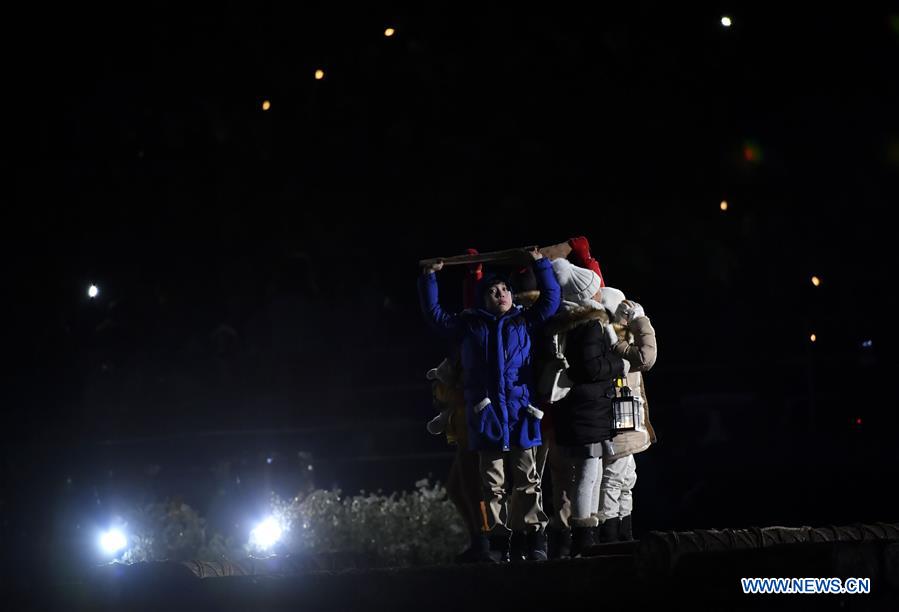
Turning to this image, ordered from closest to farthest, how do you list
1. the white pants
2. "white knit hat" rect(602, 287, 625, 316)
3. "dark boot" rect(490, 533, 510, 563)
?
1. "dark boot" rect(490, 533, 510, 563)
2. the white pants
3. "white knit hat" rect(602, 287, 625, 316)

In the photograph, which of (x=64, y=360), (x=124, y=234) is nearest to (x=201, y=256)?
(x=124, y=234)

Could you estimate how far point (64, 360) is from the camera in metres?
13.5

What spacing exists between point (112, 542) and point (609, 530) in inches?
222

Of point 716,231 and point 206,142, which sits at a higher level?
point 206,142

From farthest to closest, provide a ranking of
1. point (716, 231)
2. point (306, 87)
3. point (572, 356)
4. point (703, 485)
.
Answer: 1. point (306, 87)
2. point (716, 231)
3. point (703, 485)
4. point (572, 356)

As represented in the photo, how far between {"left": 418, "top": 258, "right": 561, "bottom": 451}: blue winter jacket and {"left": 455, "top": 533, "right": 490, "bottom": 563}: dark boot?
1.75ft

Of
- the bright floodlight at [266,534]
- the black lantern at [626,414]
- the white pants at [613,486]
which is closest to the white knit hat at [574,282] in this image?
the black lantern at [626,414]

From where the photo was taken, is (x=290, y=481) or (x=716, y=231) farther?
(x=290, y=481)

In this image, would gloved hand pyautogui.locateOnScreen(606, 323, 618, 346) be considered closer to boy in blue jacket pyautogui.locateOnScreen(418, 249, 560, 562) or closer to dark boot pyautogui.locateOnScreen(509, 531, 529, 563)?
boy in blue jacket pyautogui.locateOnScreen(418, 249, 560, 562)

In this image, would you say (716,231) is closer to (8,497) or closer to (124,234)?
(124,234)

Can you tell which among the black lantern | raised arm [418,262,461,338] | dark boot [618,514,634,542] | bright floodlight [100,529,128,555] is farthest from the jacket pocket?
bright floodlight [100,529,128,555]

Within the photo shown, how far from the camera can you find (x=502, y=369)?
855 cm

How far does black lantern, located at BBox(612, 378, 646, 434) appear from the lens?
8617 millimetres

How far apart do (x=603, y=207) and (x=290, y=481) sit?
3.75m
